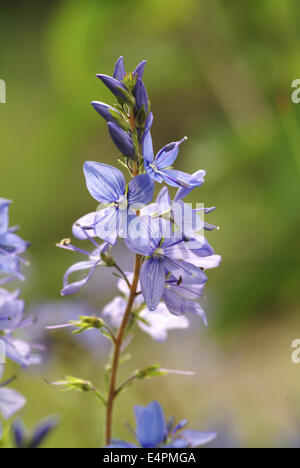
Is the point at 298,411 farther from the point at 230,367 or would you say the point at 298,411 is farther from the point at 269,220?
the point at 269,220

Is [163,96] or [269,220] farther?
[163,96]

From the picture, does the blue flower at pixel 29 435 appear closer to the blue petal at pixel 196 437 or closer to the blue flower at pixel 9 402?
the blue flower at pixel 9 402

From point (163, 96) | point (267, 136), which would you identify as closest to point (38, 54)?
point (163, 96)

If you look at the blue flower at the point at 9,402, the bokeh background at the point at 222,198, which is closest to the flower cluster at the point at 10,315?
the blue flower at the point at 9,402

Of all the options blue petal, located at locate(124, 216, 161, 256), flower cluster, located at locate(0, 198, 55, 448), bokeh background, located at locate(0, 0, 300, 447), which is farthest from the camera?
bokeh background, located at locate(0, 0, 300, 447)

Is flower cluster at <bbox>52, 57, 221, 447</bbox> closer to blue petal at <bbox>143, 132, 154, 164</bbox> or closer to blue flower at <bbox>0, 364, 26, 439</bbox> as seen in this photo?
blue petal at <bbox>143, 132, 154, 164</bbox>

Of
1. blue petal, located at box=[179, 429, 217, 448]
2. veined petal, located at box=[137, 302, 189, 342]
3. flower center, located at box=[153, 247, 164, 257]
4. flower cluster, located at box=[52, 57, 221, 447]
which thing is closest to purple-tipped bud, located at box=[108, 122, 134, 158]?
flower cluster, located at box=[52, 57, 221, 447]
